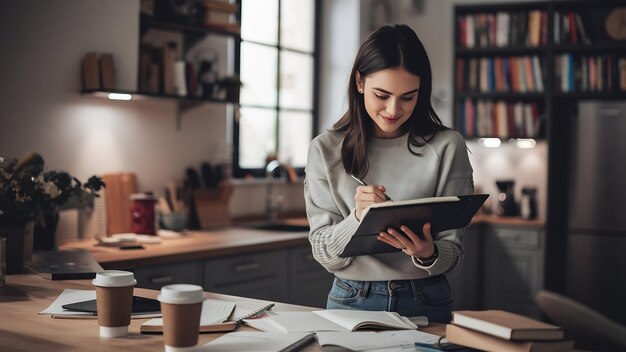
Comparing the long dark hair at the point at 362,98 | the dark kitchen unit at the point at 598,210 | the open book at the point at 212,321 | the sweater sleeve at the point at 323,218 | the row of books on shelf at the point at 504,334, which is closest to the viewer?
the row of books on shelf at the point at 504,334

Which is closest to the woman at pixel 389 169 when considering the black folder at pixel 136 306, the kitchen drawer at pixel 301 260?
the black folder at pixel 136 306

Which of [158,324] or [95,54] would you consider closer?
[158,324]

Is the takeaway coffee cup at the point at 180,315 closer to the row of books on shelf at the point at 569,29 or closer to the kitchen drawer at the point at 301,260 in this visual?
the kitchen drawer at the point at 301,260

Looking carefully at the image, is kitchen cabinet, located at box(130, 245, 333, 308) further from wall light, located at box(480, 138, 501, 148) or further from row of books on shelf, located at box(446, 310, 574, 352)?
wall light, located at box(480, 138, 501, 148)

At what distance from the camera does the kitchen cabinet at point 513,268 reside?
5.36m

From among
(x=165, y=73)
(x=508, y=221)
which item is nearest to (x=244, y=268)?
(x=165, y=73)

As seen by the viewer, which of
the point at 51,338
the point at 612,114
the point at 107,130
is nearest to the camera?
the point at 51,338

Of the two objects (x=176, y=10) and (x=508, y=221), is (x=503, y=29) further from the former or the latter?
(x=176, y=10)

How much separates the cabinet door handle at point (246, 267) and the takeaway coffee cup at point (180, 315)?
2079 millimetres

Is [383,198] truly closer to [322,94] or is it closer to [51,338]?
[51,338]

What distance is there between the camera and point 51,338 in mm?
1695

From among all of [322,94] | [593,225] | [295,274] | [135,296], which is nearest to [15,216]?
[135,296]

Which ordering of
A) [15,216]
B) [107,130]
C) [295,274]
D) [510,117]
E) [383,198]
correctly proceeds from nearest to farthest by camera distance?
[383,198]
[15,216]
[107,130]
[295,274]
[510,117]

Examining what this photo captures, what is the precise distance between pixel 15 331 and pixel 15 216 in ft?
3.36
